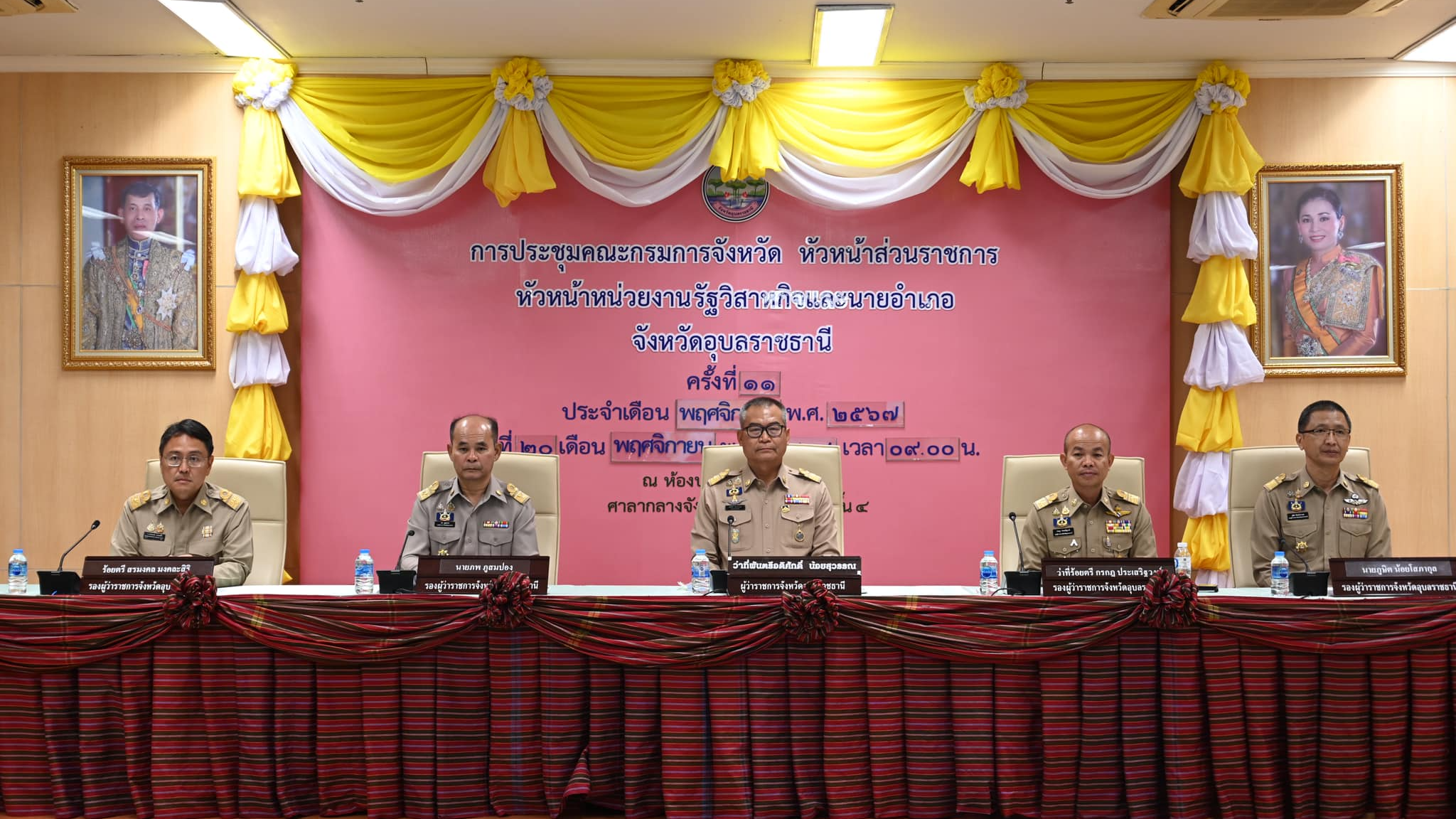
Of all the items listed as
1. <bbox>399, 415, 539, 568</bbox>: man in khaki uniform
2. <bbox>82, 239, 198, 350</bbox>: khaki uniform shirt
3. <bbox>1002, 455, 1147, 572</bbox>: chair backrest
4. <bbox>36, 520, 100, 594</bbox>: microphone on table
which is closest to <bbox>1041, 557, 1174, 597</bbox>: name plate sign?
<bbox>1002, 455, 1147, 572</bbox>: chair backrest

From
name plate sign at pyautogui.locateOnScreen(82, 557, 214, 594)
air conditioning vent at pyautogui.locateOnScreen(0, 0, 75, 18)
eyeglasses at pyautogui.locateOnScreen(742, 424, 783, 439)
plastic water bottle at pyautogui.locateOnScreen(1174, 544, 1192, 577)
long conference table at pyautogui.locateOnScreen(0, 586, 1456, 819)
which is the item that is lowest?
long conference table at pyautogui.locateOnScreen(0, 586, 1456, 819)

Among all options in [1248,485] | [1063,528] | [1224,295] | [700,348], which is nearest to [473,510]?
[700,348]

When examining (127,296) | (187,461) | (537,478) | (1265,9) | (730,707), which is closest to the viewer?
(730,707)

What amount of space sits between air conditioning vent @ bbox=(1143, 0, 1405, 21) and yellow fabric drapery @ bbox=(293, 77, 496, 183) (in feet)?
9.64

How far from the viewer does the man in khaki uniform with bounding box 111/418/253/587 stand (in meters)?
3.37

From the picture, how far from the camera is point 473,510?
3615 millimetres

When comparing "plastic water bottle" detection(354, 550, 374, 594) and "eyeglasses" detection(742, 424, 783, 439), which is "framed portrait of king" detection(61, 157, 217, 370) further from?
"eyeglasses" detection(742, 424, 783, 439)

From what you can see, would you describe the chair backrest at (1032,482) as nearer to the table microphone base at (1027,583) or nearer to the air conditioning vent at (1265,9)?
the table microphone base at (1027,583)

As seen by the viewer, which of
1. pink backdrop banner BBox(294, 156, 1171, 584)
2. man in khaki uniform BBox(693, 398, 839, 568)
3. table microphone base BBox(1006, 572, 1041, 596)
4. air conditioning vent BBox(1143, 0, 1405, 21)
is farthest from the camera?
pink backdrop banner BBox(294, 156, 1171, 584)

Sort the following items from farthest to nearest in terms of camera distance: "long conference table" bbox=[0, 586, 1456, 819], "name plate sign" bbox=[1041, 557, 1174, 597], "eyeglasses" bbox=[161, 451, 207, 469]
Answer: "eyeglasses" bbox=[161, 451, 207, 469]
"name plate sign" bbox=[1041, 557, 1174, 597]
"long conference table" bbox=[0, 586, 1456, 819]

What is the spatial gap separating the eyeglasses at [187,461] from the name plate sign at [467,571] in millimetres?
1194

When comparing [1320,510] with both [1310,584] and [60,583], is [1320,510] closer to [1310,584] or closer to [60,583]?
[1310,584]

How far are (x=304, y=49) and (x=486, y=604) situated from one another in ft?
11.0

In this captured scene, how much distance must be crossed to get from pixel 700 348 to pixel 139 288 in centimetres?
261
